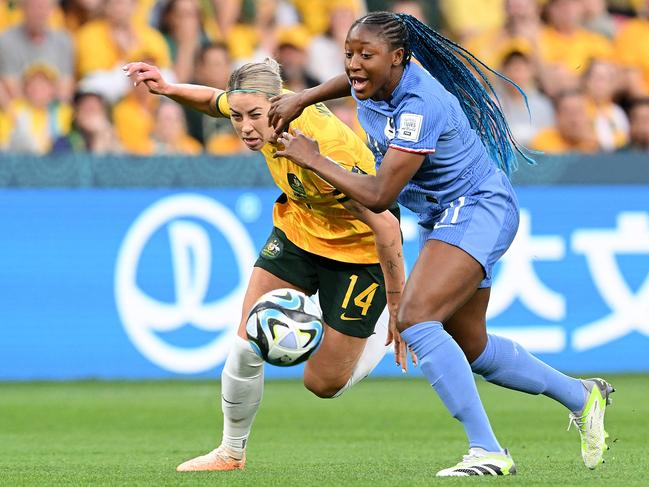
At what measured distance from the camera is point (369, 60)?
5.34 m

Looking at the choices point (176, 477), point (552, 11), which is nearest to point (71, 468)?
point (176, 477)

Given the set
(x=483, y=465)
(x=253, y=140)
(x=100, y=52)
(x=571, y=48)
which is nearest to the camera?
(x=483, y=465)

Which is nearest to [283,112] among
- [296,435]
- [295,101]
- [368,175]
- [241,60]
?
[295,101]

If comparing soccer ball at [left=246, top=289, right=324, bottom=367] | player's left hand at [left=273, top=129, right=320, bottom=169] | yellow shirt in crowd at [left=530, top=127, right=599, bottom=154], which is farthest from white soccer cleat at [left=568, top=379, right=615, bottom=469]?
yellow shirt in crowd at [left=530, top=127, right=599, bottom=154]

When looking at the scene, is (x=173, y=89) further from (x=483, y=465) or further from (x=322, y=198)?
(x=483, y=465)

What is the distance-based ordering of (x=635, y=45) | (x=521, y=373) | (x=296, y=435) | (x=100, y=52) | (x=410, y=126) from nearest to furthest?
(x=410, y=126) → (x=521, y=373) → (x=296, y=435) → (x=100, y=52) → (x=635, y=45)

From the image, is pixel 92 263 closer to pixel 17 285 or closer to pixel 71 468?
pixel 17 285

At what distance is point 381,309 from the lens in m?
6.81

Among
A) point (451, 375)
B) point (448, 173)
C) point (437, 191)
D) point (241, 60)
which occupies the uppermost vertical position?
point (448, 173)

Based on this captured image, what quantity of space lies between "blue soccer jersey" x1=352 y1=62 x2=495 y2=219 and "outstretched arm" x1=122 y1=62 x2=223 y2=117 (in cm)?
117

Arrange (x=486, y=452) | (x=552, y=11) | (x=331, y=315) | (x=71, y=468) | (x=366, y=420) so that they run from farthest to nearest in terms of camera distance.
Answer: (x=552, y=11)
(x=366, y=420)
(x=331, y=315)
(x=71, y=468)
(x=486, y=452)

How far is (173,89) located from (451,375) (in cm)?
220

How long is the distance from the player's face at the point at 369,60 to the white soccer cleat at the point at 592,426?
5.77 feet

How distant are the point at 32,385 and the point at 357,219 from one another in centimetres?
556
